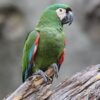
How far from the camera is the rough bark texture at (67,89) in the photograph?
12.5ft

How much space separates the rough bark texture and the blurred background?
4085 mm

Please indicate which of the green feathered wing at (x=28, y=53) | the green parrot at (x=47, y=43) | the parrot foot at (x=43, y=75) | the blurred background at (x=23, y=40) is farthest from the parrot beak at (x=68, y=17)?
the blurred background at (x=23, y=40)

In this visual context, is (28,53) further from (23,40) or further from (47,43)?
(23,40)

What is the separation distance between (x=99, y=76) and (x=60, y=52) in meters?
0.50

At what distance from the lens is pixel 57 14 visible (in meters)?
4.39

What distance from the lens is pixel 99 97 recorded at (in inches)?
149

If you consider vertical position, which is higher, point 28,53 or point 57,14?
point 57,14

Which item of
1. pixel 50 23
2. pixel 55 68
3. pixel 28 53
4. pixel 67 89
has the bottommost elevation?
pixel 67 89

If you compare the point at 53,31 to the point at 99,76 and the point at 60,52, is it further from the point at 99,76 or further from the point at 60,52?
the point at 99,76

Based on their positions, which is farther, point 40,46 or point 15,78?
point 15,78

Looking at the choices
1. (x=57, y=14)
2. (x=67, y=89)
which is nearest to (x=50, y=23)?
(x=57, y=14)

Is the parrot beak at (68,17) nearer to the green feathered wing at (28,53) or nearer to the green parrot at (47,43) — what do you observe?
the green parrot at (47,43)

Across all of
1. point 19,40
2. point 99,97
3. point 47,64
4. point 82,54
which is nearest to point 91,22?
point 82,54

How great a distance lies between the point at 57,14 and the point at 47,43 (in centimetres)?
31
